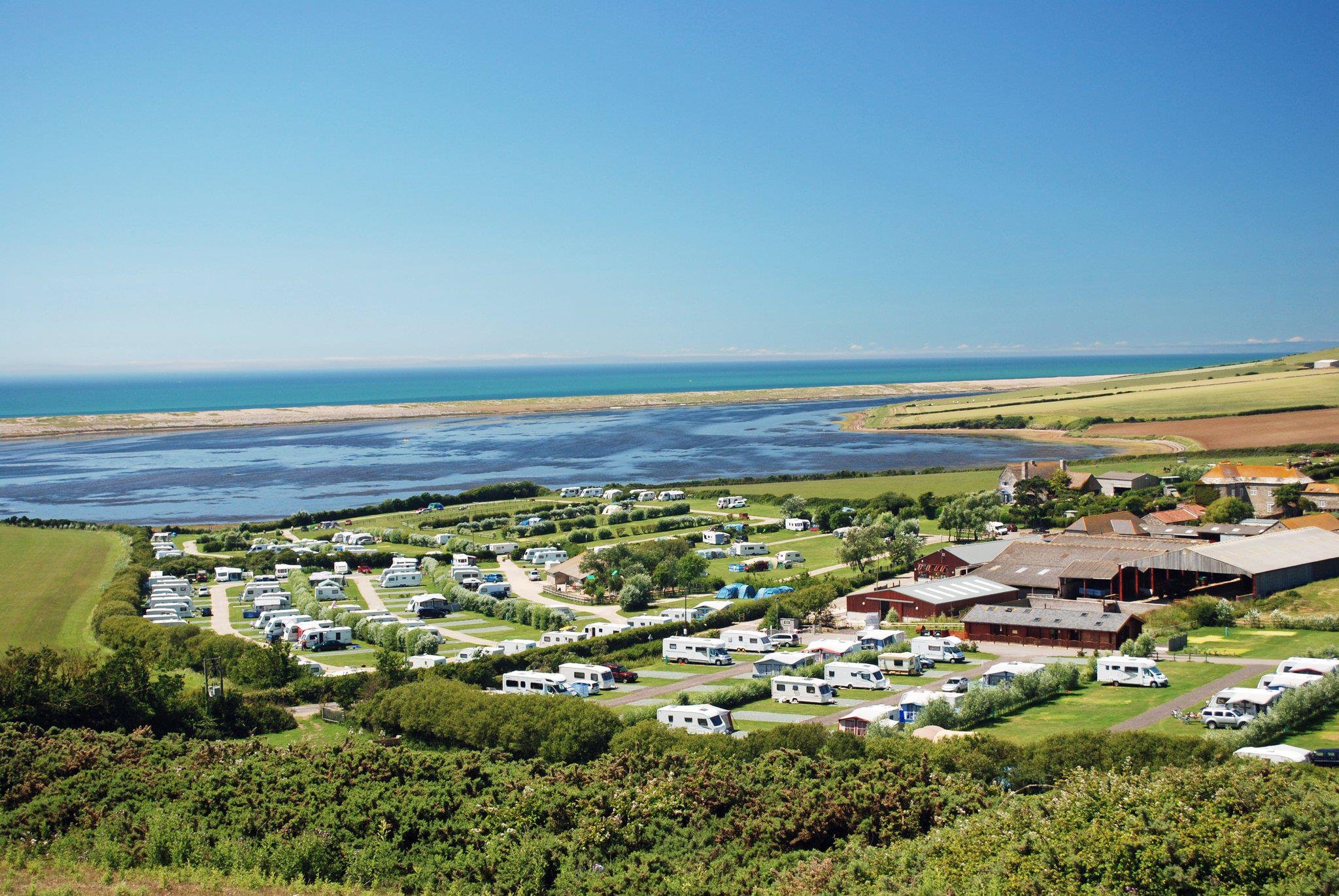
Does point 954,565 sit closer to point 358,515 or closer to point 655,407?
point 358,515

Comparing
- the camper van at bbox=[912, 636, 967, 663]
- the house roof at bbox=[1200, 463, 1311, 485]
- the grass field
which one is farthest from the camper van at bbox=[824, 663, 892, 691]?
the house roof at bbox=[1200, 463, 1311, 485]

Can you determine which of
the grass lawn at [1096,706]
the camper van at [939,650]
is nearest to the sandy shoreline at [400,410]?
the camper van at [939,650]

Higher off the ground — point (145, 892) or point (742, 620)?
point (145, 892)

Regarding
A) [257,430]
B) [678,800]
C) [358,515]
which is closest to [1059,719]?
[678,800]

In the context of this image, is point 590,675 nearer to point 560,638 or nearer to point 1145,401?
point 560,638

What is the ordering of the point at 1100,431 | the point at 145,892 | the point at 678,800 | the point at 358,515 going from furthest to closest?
the point at 1100,431 < the point at 358,515 < the point at 678,800 < the point at 145,892

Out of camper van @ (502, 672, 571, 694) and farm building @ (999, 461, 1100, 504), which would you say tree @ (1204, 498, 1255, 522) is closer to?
farm building @ (999, 461, 1100, 504)
